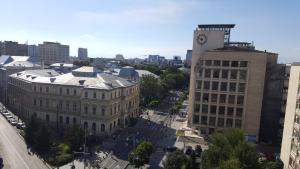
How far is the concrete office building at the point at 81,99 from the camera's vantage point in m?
95.4

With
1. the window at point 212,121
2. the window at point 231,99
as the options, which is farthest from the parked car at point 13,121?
the window at point 231,99

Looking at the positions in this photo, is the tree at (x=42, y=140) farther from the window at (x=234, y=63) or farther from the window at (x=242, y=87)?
the window at (x=242, y=87)

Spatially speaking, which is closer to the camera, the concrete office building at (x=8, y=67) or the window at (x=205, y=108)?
the window at (x=205, y=108)

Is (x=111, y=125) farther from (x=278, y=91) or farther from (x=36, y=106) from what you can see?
(x=278, y=91)

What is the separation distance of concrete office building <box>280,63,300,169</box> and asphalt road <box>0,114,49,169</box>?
5448 centimetres

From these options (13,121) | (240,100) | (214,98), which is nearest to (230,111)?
(240,100)

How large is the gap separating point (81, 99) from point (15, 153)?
2593 cm

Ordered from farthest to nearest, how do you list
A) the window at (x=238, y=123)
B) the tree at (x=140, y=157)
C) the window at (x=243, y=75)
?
1. the window at (x=238, y=123)
2. the window at (x=243, y=75)
3. the tree at (x=140, y=157)

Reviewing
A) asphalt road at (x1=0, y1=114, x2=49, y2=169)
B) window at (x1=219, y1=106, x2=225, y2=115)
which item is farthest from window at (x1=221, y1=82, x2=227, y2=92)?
asphalt road at (x1=0, y1=114, x2=49, y2=169)

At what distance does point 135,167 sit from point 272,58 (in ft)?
203

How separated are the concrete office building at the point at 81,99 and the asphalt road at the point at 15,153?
12556mm

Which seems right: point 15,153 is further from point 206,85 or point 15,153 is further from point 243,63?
point 243,63

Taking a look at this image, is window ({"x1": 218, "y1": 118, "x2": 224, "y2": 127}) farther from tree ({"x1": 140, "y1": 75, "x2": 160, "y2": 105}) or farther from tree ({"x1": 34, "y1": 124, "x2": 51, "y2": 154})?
tree ({"x1": 140, "y1": 75, "x2": 160, "y2": 105})

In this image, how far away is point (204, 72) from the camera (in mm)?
98812
